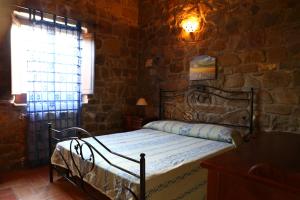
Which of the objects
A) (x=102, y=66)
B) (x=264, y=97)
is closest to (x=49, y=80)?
(x=102, y=66)

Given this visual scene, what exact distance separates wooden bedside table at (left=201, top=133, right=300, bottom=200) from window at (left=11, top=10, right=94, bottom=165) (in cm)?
283

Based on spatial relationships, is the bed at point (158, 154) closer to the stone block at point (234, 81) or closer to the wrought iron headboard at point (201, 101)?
the wrought iron headboard at point (201, 101)

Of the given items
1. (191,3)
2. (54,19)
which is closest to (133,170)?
(54,19)

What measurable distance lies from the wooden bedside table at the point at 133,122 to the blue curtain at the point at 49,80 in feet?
3.15

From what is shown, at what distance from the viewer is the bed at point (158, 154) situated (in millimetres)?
1673

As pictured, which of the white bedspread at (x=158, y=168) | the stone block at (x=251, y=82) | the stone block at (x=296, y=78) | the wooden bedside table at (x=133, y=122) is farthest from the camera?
the wooden bedside table at (x=133, y=122)

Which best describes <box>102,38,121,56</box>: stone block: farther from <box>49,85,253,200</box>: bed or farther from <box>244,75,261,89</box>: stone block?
<box>244,75,261,89</box>: stone block

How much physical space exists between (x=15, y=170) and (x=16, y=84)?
1209 millimetres

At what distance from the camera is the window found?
305cm

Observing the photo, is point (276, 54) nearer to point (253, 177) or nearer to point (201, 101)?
point (201, 101)

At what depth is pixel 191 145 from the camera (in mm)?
2559

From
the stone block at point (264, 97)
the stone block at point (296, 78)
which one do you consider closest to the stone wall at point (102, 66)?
the stone block at point (264, 97)

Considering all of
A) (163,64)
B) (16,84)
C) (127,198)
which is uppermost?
(163,64)

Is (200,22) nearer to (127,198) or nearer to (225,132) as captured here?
(225,132)
